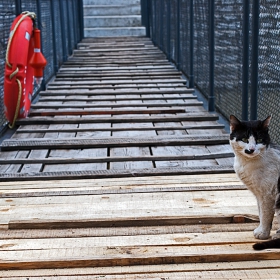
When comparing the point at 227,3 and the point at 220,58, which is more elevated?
the point at 227,3

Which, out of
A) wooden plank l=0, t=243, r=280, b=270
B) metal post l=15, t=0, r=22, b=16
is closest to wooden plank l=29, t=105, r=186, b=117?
metal post l=15, t=0, r=22, b=16

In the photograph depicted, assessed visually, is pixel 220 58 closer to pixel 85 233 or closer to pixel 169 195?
pixel 169 195

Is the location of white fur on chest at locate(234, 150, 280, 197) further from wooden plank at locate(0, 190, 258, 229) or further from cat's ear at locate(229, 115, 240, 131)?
wooden plank at locate(0, 190, 258, 229)

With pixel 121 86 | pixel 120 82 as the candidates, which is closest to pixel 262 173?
pixel 121 86

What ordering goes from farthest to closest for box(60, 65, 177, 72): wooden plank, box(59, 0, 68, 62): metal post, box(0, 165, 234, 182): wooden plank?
box(59, 0, 68, 62): metal post → box(60, 65, 177, 72): wooden plank → box(0, 165, 234, 182): wooden plank

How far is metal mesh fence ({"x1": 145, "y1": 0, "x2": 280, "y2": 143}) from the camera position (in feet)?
10.5

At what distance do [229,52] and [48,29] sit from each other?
342 cm

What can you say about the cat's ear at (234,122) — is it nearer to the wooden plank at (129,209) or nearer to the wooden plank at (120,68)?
the wooden plank at (129,209)

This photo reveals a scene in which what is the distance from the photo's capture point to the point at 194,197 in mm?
2725

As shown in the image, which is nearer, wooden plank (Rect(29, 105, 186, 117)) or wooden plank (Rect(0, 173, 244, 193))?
wooden plank (Rect(0, 173, 244, 193))

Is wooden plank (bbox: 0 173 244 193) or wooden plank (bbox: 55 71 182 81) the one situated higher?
wooden plank (bbox: 0 173 244 193)

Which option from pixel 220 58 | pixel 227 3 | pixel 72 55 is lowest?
pixel 72 55

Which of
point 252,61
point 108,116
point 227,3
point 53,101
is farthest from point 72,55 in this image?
point 252,61

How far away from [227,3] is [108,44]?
7195 mm
